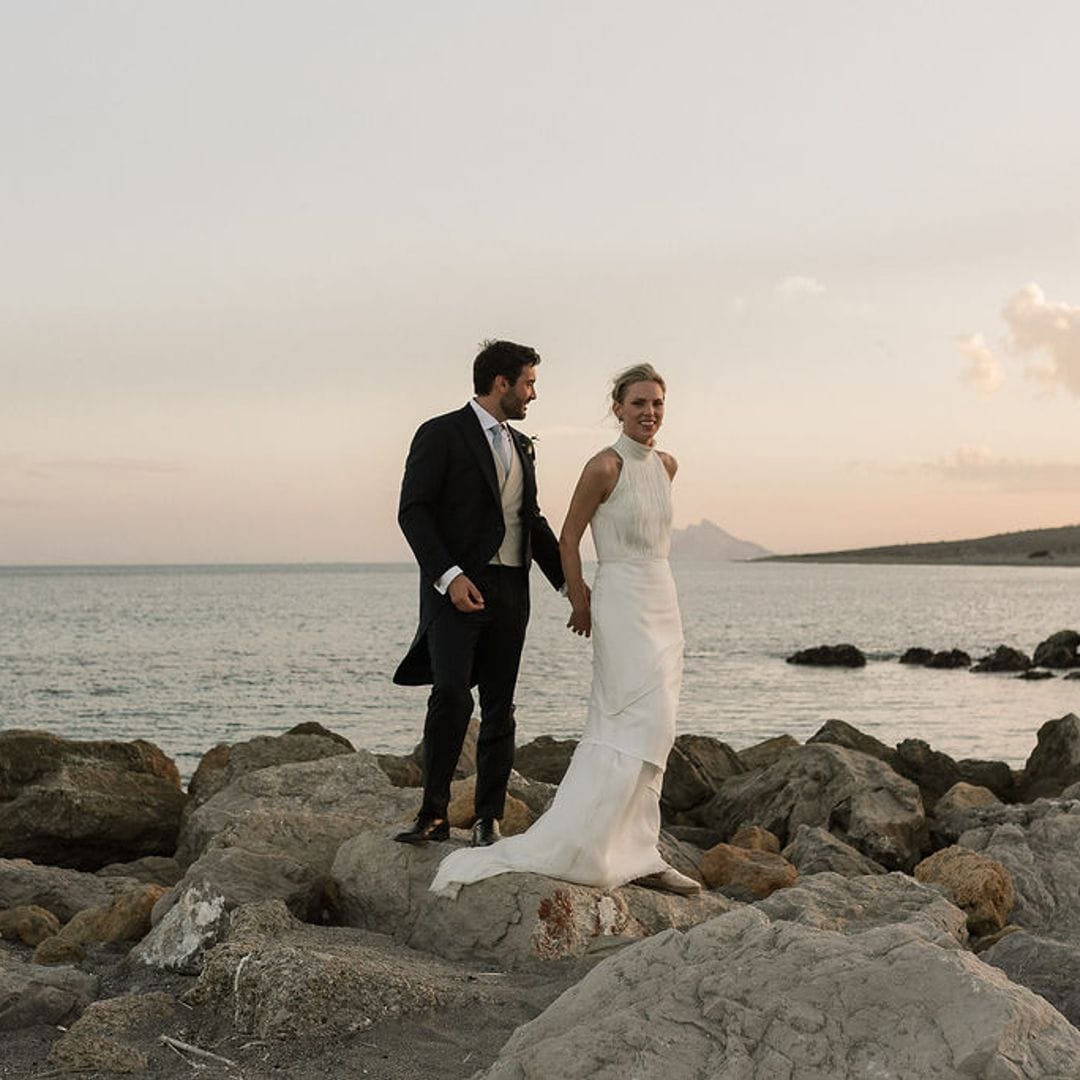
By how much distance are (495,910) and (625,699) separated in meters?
1.19

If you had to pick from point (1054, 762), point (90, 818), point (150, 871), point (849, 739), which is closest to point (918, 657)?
point (849, 739)

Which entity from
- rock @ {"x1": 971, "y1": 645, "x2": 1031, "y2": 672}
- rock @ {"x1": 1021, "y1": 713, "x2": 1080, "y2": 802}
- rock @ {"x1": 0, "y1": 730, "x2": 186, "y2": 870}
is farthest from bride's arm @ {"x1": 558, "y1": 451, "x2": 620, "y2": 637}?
rock @ {"x1": 971, "y1": 645, "x2": 1031, "y2": 672}

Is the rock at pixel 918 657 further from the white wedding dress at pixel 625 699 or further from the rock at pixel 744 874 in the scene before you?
the white wedding dress at pixel 625 699

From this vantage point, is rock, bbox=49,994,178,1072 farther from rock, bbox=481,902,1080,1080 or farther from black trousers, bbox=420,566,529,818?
black trousers, bbox=420,566,529,818

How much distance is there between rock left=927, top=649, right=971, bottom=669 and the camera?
1615 inches

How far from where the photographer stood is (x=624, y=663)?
6.85 m

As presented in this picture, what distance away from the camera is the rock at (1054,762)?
1394 centimetres

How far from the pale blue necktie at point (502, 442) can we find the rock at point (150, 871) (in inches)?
165

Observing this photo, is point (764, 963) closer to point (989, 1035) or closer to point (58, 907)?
point (989, 1035)

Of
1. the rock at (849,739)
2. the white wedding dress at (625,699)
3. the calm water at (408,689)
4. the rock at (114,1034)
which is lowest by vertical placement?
the calm water at (408,689)

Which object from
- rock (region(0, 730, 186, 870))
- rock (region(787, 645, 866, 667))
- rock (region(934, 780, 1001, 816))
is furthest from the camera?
rock (region(787, 645, 866, 667))

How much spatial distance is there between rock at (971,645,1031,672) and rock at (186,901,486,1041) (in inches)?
1438

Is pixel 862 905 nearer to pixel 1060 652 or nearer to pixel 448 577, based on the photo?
pixel 448 577

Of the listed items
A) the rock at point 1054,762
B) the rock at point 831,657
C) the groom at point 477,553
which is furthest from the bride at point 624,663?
the rock at point 831,657
